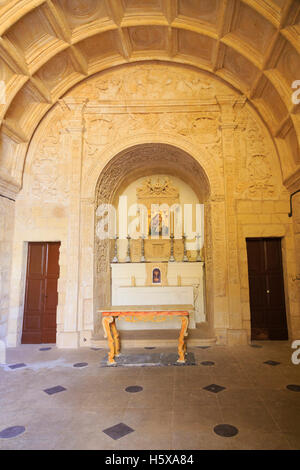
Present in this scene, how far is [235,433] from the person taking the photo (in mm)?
2811

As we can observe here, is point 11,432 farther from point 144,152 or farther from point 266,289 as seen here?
point 144,152

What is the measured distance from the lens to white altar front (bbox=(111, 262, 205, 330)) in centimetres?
767

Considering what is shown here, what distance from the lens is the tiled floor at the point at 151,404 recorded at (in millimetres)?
2711

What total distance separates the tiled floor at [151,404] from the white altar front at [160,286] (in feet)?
7.62

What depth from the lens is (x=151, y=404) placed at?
3.48 metres

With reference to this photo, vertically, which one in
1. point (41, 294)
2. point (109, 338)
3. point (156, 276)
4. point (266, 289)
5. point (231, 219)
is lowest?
point (109, 338)

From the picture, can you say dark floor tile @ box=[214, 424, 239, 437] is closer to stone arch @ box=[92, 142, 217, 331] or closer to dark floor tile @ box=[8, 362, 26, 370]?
dark floor tile @ box=[8, 362, 26, 370]

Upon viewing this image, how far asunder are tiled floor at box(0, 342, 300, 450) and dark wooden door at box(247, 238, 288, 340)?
1.26m

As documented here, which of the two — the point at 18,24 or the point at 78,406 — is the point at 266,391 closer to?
the point at 78,406

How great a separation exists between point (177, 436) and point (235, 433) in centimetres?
57

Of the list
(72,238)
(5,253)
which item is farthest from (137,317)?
(5,253)

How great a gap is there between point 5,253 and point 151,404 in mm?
4790

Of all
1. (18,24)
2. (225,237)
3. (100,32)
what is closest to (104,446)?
(225,237)

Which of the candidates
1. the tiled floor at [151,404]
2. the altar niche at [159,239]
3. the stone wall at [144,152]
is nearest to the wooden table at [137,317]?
the tiled floor at [151,404]
